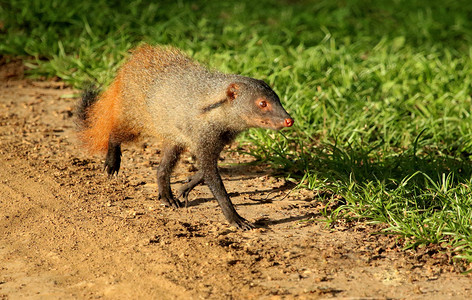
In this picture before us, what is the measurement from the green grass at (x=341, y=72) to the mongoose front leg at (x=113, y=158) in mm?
1201

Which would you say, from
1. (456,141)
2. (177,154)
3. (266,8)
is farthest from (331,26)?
(177,154)

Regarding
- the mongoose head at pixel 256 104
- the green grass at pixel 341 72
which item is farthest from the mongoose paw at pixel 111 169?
the mongoose head at pixel 256 104

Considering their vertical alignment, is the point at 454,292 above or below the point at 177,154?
below

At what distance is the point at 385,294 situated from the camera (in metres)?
3.45

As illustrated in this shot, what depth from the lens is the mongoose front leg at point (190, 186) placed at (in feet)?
15.2

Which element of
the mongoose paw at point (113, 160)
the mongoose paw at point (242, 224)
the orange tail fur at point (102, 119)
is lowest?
→ the mongoose paw at point (242, 224)

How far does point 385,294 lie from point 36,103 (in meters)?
4.29

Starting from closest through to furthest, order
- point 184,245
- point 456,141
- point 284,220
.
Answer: point 184,245
point 284,220
point 456,141

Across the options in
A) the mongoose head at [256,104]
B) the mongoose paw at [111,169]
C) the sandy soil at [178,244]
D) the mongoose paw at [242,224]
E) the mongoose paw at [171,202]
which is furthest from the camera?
the mongoose paw at [111,169]

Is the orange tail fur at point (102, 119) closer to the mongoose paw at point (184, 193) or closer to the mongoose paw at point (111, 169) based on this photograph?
the mongoose paw at point (111, 169)

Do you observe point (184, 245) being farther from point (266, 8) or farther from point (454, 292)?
point (266, 8)

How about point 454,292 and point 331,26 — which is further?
point 331,26

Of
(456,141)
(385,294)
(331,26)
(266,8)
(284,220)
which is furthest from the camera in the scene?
(266,8)

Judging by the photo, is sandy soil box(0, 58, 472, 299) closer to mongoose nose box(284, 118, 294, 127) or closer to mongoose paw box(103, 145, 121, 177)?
mongoose paw box(103, 145, 121, 177)
